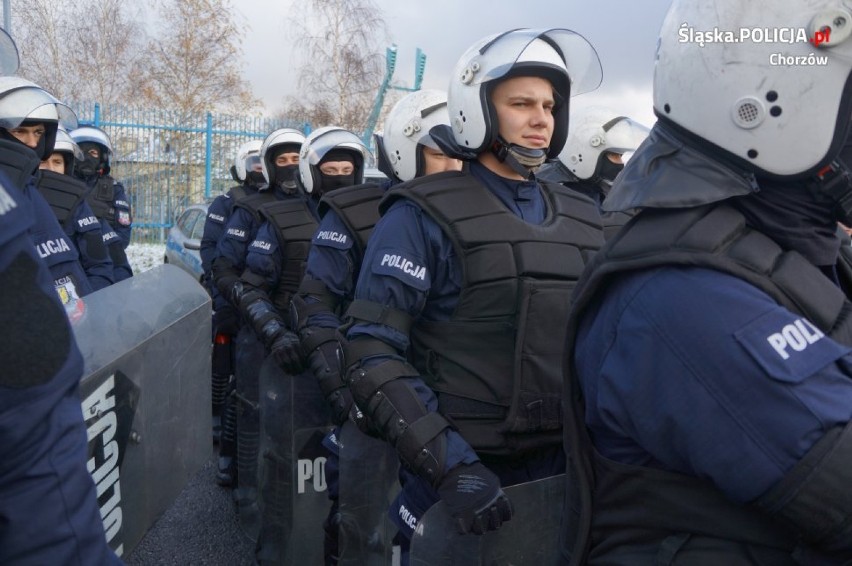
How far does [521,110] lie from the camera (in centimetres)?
254

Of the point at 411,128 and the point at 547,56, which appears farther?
the point at 411,128

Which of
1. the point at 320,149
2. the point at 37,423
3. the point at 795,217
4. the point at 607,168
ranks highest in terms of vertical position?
the point at 795,217

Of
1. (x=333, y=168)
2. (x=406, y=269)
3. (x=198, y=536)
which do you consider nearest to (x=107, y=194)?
(x=333, y=168)

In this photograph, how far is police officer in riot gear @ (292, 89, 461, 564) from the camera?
3.59 metres

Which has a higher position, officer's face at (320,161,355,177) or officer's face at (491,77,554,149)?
officer's face at (491,77,554,149)

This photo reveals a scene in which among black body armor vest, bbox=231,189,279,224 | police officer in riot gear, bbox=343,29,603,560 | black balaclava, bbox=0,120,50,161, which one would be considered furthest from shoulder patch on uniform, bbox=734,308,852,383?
black body armor vest, bbox=231,189,279,224

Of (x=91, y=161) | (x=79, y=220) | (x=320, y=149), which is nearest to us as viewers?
(x=79, y=220)

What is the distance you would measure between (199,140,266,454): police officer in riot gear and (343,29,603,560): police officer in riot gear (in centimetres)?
308

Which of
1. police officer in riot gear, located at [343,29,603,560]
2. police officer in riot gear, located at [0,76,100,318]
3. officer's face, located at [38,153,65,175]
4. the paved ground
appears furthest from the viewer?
officer's face, located at [38,153,65,175]

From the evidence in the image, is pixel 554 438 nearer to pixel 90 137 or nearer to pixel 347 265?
pixel 347 265

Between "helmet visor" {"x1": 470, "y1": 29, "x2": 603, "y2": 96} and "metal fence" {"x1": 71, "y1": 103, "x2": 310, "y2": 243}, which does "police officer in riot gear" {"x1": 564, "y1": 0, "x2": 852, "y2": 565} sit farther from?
"metal fence" {"x1": 71, "y1": 103, "x2": 310, "y2": 243}

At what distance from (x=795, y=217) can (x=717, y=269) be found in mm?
222

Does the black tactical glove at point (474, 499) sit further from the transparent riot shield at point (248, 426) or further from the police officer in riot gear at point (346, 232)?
the transparent riot shield at point (248, 426)

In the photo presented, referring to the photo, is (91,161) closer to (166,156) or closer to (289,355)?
(289,355)
